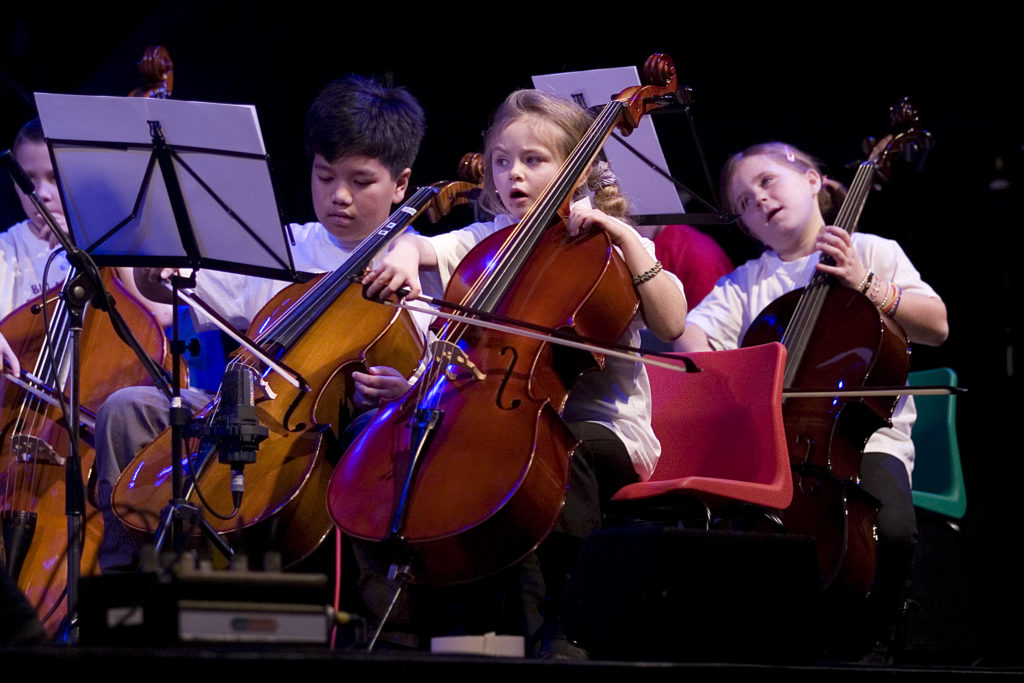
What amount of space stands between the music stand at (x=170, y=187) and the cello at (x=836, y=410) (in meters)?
1.18

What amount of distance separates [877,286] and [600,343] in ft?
3.58

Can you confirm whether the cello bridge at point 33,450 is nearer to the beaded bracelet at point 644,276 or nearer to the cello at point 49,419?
the cello at point 49,419

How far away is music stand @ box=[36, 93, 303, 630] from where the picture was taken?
1866 millimetres

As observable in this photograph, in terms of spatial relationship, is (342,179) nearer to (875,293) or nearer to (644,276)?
(644,276)

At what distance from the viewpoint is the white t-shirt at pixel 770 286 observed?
112 inches

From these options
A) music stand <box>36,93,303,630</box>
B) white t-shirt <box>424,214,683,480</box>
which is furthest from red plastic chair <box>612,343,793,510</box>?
music stand <box>36,93,303,630</box>

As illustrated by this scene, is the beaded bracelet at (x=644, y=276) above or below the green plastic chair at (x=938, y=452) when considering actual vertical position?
above

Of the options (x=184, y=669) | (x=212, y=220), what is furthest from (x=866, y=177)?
(x=184, y=669)

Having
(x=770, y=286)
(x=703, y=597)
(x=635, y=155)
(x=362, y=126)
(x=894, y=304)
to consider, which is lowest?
(x=703, y=597)

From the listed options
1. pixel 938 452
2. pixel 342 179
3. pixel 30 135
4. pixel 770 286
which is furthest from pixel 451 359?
pixel 938 452

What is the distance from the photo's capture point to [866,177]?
2916mm

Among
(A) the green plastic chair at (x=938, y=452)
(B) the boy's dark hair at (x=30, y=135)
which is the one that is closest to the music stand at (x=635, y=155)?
(A) the green plastic chair at (x=938, y=452)

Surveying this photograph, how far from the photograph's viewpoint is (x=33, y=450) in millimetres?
2229

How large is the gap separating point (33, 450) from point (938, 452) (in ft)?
7.94
